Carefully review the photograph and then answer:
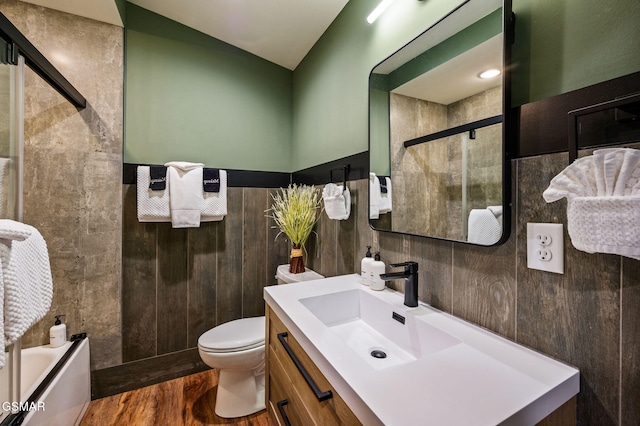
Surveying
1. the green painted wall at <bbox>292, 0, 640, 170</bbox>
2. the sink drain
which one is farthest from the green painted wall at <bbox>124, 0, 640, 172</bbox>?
the sink drain

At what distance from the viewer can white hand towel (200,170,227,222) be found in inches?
76.3

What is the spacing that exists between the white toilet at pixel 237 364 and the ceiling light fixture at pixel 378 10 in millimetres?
1837

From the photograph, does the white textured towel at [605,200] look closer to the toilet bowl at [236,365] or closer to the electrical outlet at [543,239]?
the electrical outlet at [543,239]

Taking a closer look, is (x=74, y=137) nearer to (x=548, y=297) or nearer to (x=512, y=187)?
(x=512, y=187)

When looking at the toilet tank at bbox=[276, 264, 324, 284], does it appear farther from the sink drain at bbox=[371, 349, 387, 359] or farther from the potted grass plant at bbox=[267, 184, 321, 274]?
the sink drain at bbox=[371, 349, 387, 359]

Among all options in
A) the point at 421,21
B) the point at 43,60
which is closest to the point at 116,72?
the point at 43,60

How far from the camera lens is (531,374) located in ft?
2.12

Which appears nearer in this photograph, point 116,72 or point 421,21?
point 421,21

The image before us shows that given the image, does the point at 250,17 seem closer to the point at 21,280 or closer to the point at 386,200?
the point at 386,200

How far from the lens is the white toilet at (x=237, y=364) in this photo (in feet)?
4.98

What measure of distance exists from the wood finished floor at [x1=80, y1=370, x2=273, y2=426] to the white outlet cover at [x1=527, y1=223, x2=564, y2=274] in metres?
1.62

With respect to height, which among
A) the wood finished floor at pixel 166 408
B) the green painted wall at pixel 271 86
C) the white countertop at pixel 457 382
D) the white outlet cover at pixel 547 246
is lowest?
the wood finished floor at pixel 166 408

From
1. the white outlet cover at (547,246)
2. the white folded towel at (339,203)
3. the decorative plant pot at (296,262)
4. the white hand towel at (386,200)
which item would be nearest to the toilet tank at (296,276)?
the decorative plant pot at (296,262)

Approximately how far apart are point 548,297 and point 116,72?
251cm
